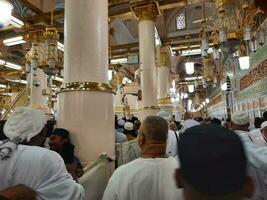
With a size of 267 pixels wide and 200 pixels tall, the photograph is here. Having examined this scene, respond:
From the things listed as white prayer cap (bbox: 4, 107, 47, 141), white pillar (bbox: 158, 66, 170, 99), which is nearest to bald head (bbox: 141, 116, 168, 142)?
white prayer cap (bbox: 4, 107, 47, 141)

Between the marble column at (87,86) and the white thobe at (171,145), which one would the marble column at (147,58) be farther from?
the marble column at (87,86)

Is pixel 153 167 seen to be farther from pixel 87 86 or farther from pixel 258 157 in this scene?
pixel 87 86

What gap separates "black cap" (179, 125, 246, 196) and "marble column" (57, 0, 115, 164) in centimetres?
197

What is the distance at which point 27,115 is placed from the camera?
5.99 ft

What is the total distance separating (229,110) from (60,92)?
44.0 feet

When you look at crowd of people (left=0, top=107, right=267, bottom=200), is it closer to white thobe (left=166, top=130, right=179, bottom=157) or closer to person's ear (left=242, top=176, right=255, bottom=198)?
person's ear (left=242, top=176, right=255, bottom=198)

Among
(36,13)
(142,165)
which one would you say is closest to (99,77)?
(142,165)

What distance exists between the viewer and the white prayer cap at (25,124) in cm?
178

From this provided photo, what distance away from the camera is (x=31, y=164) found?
1.64m

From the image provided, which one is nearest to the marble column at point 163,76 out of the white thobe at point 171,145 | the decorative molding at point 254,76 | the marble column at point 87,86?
the decorative molding at point 254,76

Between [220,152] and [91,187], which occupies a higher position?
[220,152]

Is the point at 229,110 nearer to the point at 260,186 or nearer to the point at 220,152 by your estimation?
the point at 260,186

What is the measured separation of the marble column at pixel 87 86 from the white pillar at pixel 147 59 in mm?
4335

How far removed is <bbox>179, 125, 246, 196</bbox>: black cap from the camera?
0.83m
